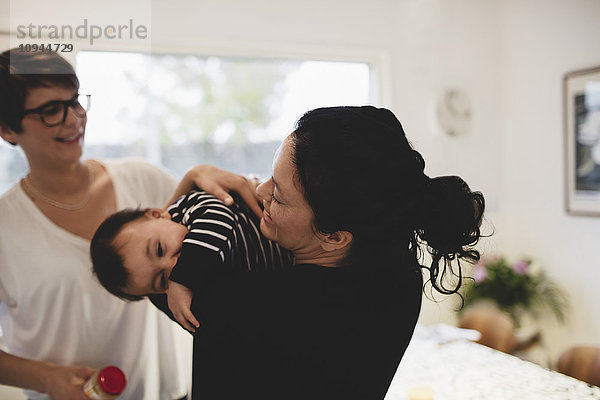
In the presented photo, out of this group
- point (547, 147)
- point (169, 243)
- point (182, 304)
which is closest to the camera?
point (182, 304)

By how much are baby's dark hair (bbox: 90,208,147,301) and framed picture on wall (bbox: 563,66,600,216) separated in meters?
2.89

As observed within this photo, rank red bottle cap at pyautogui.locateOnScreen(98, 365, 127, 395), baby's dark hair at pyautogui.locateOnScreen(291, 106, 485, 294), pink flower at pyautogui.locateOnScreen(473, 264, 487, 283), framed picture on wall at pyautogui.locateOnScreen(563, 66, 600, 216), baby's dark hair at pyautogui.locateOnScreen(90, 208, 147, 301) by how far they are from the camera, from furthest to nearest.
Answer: pink flower at pyautogui.locateOnScreen(473, 264, 487, 283) → framed picture on wall at pyautogui.locateOnScreen(563, 66, 600, 216) → red bottle cap at pyautogui.locateOnScreen(98, 365, 127, 395) → baby's dark hair at pyautogui.locateOnScreen(90, 208, 147, 301) → baby's dark hair at pyautogui.locateOnScreen(291, 106, 485, 294)

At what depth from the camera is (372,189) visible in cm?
85

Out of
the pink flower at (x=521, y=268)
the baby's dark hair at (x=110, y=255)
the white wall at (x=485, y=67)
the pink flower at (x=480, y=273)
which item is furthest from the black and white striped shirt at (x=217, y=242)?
the pink flower at (x=521, y=268)

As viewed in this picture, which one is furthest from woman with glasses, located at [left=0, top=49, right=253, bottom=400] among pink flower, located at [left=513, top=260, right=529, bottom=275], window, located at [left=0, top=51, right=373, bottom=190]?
pink flower, located at [left=513, top=260, right=529, bottom=275]

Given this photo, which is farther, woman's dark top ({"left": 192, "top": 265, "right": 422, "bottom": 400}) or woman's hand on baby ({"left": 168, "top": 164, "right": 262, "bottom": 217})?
woman's hand on baby ({"left": 168, "top": 164, "right": 262, "bottom": 217})

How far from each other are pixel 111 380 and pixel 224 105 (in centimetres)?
209

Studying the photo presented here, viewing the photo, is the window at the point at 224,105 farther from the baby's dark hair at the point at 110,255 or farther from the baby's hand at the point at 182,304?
the baby's hand at the point at 182,304

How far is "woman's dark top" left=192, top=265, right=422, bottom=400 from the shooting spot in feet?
2.80

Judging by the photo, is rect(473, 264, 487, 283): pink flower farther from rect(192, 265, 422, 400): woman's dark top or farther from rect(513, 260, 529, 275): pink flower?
rect(192, 265, 422, 400): woman's dark top

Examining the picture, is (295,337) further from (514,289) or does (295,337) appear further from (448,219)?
(514,289)

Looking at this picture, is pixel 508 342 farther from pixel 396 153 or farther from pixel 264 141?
pixel 396 153

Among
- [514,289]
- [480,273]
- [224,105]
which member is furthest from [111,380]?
[514,289]

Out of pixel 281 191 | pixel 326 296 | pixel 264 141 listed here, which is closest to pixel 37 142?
pixel 281 191
